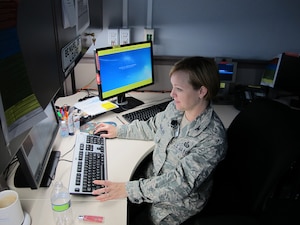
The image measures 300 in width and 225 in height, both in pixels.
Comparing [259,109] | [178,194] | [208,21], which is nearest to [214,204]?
[178,194]

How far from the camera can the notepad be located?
1774 millimetres

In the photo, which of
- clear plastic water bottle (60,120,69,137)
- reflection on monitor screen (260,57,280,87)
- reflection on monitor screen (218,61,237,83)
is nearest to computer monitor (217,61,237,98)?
reflection on monitor screen (218,61,237,83)

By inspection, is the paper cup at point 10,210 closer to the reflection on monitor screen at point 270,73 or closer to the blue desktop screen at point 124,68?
the blue desktop screen at point 124,68

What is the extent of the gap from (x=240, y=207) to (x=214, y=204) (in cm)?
14

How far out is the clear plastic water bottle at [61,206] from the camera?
0.96m

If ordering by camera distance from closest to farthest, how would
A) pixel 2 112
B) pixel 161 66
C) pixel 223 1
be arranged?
pixel 2 112 → pixel 223 1 → pixel 161 66

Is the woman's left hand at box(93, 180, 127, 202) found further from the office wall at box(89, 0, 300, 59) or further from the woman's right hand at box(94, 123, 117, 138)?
the office wall at box(89, 0, 300, 59)

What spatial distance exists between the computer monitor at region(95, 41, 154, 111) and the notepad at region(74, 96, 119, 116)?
0.07 m

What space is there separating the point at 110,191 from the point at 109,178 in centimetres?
11

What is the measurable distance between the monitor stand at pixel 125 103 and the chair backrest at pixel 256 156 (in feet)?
2.46

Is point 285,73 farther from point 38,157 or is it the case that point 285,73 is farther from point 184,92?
point 38,157

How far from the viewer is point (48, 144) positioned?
1309 mm

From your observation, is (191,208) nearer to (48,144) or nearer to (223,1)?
(48,144)

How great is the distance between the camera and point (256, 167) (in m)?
1.20
